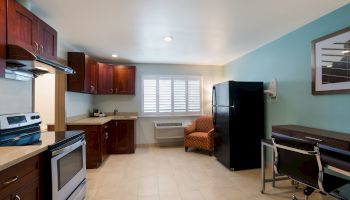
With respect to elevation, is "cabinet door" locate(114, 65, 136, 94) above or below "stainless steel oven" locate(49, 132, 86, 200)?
above

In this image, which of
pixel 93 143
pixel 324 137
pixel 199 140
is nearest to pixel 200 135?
pixel 199 140

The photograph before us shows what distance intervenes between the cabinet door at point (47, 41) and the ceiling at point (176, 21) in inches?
7.9

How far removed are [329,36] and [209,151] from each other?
317cm

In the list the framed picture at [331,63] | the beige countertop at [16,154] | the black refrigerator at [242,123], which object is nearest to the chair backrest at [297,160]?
the framed picture at [331,63]

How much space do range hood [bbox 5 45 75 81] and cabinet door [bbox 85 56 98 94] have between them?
149 centimetres

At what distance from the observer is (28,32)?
1971 millimetres

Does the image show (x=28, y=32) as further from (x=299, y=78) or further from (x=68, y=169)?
(x=299, y=78)

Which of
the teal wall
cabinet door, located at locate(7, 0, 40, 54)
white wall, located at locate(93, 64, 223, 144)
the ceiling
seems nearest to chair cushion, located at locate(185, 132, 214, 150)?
white wall, located at locate(93, 64, 223, 144)

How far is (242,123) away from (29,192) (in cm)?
312

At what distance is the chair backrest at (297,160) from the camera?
1825 mm

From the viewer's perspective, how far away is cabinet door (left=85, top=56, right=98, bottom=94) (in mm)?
3905

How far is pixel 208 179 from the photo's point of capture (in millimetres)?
3193

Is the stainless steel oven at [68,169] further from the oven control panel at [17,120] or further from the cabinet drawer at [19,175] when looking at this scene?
the oven control panel at [17,120]

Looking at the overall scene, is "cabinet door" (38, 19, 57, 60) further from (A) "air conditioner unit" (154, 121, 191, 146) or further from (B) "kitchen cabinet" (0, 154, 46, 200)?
(A) "air conditioner unit" (154, 121, 191, 146)
